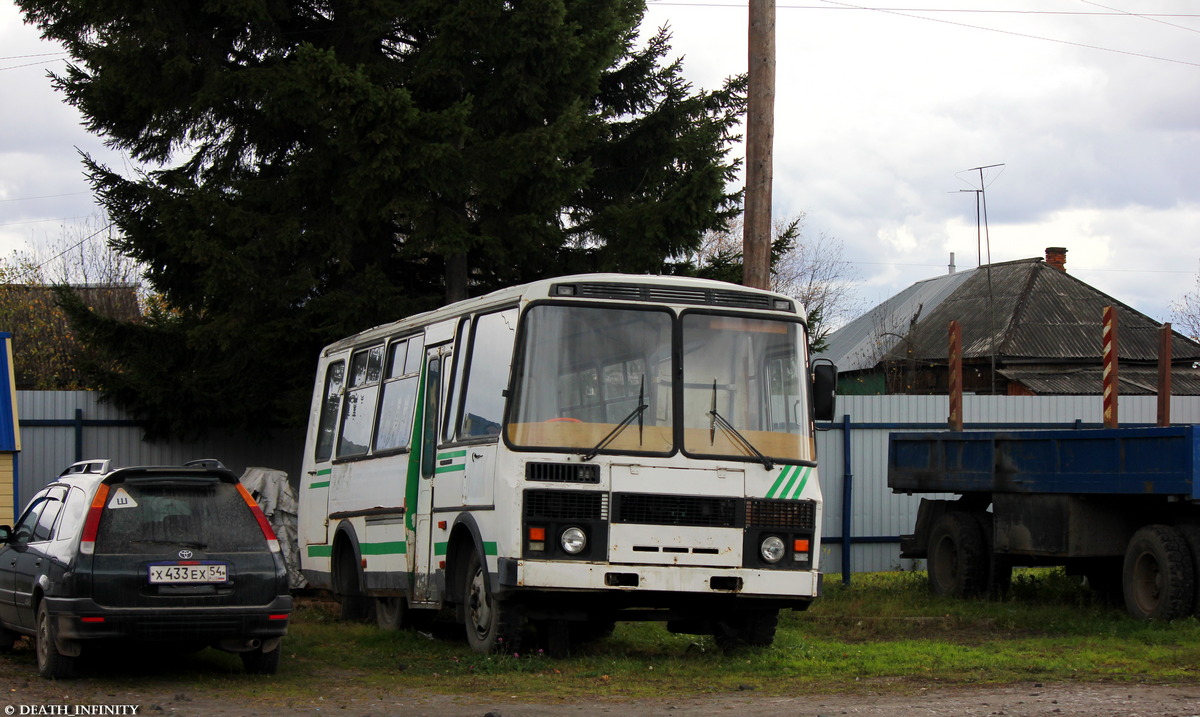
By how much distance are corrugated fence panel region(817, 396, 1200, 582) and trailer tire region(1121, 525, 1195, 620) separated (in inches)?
231

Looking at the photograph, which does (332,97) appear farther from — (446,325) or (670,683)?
(670,683)

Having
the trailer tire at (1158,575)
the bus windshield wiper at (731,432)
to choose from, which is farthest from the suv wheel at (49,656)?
the trailer tire at (1158,575)

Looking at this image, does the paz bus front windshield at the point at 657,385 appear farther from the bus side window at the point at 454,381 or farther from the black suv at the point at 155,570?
the black suv at the point at 155,570

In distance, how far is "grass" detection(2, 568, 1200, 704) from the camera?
30.2ft

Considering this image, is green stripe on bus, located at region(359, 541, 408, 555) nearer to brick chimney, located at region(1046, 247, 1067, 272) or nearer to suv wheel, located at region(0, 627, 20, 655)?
suv wheel, located at region(0, 627, 20, 655)

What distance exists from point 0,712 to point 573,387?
4.28 meters

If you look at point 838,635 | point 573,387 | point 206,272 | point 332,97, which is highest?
point 332,97

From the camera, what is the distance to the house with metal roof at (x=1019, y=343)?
4084 cm

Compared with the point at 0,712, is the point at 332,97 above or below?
above

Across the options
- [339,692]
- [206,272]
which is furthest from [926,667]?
[206,272]

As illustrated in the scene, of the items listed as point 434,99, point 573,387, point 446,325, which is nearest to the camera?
point 573,387

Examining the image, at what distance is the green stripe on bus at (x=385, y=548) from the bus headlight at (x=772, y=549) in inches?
137

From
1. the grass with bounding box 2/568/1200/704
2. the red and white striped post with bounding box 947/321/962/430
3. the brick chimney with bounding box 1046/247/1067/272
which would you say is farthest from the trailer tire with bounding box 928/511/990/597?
the brick chimney with bounding box 1046/247/1067/272

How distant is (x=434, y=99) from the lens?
16891 millimetres
